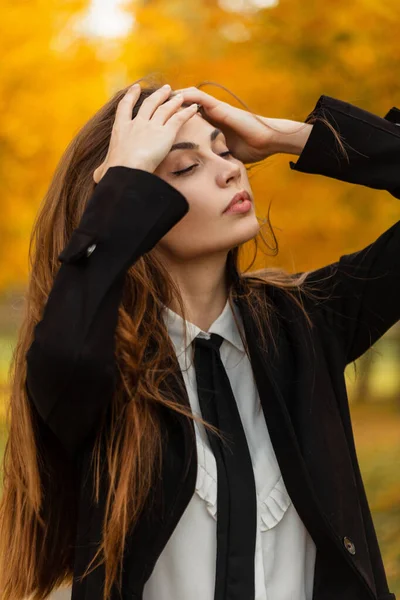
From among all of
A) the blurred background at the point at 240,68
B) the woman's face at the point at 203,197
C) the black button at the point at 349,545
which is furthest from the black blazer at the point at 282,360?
the blurred background at the point at 240,68

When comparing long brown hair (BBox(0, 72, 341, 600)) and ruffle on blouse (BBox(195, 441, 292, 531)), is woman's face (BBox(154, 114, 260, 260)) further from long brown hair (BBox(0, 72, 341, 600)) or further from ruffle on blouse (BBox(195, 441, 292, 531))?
ruffle on blouse (BBox(195, 441, 292, 531))

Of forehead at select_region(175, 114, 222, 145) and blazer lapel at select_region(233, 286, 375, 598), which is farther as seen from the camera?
forehead at select_region(175, 114, 222, 145)

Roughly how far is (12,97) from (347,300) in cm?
242

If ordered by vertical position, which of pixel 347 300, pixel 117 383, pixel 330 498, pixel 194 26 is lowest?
pixel 330 498

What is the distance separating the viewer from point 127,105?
5.97 feet

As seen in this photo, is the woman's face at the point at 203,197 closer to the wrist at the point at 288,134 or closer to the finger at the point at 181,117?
the finger at the point at 181,117

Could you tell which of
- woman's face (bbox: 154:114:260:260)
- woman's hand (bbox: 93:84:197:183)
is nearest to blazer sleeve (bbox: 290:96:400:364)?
woman's face (bbox: 154:114:260:260)

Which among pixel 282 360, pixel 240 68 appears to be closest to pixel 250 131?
pixel 282 360

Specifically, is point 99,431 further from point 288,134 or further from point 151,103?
point 288,134

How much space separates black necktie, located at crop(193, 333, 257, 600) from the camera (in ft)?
5.48

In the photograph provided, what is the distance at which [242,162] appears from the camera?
1995 millimetres

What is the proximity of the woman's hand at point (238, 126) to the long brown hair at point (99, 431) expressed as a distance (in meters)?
0.14

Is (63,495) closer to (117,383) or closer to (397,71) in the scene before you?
(117,383)

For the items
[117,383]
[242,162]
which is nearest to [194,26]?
[242,162]
